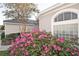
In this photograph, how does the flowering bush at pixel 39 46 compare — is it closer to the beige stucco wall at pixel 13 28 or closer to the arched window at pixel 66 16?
the beige stucco wall at pixel 13 28

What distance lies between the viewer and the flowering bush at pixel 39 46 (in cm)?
416

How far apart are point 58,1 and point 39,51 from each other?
1.05 m

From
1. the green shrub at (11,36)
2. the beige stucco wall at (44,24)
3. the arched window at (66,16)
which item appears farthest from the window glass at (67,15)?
the green shrub at (11,36)

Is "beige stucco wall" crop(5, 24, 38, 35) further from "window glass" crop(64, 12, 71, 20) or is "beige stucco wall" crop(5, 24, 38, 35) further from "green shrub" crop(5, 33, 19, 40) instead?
"window glass" crop(64, 12, 71, 20)

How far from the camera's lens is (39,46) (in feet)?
13.7

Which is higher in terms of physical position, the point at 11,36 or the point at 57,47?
the point at 11,36

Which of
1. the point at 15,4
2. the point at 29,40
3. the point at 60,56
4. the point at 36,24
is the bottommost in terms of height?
the point at 60,56

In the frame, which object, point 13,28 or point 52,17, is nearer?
point 13,28

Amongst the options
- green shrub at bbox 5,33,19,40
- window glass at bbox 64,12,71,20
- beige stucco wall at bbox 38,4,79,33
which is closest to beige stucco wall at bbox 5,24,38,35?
green shrub at bbox 5,33,19,40

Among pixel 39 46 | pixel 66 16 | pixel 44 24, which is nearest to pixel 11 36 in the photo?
pixel 39 46

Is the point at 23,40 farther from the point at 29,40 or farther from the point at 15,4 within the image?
the point at 15,4

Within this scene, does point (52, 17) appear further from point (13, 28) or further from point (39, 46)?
point (13, 28)

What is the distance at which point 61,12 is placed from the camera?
427 cm

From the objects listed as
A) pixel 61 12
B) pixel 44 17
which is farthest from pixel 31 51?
pixel 61 12
